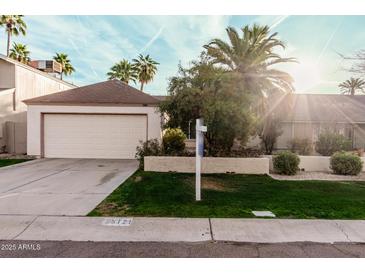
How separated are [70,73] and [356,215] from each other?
36.2m

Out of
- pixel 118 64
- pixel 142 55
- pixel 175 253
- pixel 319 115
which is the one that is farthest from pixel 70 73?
pixel 175 253

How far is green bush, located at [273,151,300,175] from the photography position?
977 cm

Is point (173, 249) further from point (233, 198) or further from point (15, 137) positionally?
point (15, 137)

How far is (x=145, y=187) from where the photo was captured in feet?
24.7

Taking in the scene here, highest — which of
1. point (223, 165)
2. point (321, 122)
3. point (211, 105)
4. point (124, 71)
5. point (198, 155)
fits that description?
point (124, 71)

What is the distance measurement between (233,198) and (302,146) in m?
10.7

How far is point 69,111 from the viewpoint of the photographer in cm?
1376

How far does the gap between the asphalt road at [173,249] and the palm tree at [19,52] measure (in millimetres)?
29959

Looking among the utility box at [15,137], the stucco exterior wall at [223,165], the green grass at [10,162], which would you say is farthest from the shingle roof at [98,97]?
the stucco exterior wall at [223,165]

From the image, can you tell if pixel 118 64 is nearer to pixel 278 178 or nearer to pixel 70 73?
pixel 70 73

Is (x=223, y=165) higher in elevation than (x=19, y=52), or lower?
lower

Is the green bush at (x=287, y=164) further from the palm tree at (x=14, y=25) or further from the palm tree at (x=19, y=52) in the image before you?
the palm tree at (x=19, y=52)

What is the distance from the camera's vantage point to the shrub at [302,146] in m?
14.7

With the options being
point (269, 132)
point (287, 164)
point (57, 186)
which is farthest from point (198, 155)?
point (269, 132)
